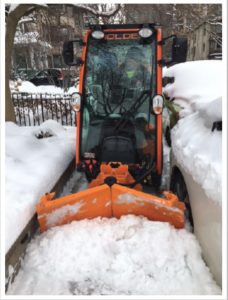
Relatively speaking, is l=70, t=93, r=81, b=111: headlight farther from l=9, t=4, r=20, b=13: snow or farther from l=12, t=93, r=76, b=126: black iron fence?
l=12, t=93, r=76, b=126: black iron fence

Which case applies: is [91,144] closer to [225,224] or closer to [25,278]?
[25,278]

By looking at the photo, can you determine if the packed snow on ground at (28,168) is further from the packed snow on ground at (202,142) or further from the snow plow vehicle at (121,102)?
the packed snow on ground at (202,142)

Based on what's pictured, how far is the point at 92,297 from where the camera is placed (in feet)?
7.71

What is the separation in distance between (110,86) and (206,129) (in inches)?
60.3

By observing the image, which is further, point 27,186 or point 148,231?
point 27,186

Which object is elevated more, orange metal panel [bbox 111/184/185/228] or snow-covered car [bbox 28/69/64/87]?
snow-covered car [bbox 28/69/64/87]

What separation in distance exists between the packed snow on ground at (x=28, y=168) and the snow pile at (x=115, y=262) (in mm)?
360

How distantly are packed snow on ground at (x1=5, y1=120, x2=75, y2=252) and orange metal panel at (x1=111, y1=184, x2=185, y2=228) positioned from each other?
36.7 inches

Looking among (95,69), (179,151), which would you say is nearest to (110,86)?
(95,69)

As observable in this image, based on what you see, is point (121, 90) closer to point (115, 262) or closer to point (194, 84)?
point (115, 262)

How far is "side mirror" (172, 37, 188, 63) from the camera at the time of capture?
3.61 meters

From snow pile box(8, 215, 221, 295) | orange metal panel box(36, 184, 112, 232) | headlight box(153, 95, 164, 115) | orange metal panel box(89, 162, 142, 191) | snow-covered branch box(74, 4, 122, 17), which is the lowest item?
snow pile box(8, 215, 221, 295)

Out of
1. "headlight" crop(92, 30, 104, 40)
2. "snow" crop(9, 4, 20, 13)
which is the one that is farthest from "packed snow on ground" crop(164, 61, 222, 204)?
"snow" crop(9, 4, 20, 13)

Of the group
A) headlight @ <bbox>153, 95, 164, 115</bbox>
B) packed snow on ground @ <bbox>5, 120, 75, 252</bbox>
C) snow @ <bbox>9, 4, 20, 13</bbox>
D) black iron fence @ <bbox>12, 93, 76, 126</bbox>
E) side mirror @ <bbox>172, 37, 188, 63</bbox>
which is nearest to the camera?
packed snow on ground @ <bbox>5, 120, 75, 252</bbox>
